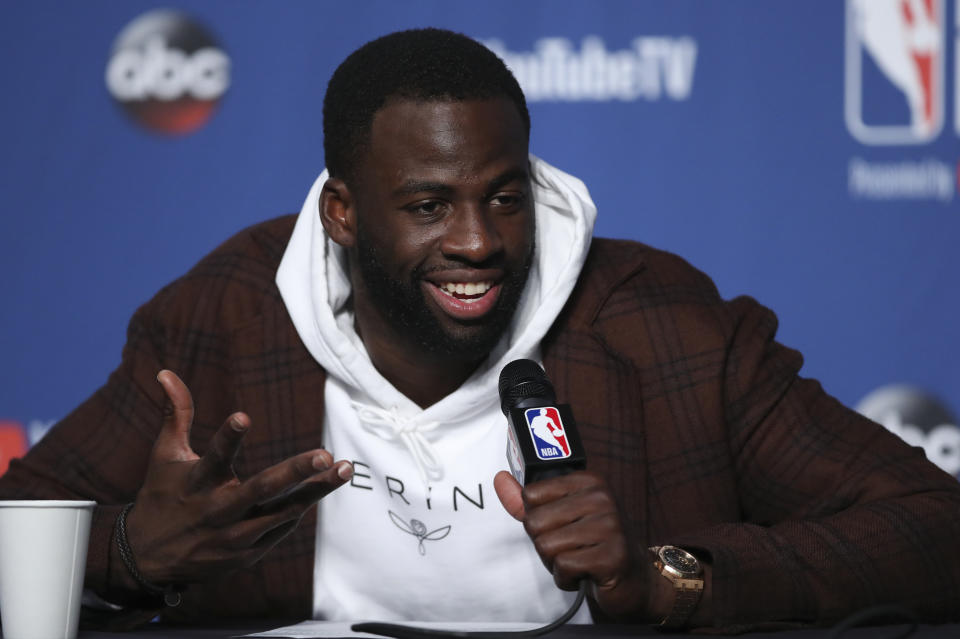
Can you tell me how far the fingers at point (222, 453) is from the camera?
112 centimetres

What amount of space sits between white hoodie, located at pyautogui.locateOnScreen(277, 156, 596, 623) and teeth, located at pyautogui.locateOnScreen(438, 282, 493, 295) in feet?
0.34

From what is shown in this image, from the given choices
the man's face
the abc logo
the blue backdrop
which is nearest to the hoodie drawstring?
the man's face

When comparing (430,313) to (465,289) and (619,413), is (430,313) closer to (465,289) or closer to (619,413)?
(465,289)

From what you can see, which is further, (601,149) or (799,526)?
(601,149)

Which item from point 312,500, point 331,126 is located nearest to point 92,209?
point 331,126

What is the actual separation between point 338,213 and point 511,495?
75 centimetres

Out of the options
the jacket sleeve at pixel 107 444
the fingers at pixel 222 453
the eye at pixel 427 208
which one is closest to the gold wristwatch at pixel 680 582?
the fingers at pixel 222 453

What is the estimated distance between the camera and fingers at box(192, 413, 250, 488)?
44.0 inches

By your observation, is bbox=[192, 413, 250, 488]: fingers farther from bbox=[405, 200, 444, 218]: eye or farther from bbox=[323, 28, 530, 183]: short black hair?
bbox=[323, 28, 530, 183]: short black hair

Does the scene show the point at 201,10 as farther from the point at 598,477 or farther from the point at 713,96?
the point at 598,477

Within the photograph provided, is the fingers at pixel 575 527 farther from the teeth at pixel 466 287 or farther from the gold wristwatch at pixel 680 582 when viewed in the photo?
the teeth at pixel 466 287

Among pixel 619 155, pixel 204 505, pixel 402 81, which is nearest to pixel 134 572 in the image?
pixel 204 505

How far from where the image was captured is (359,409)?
1.73m

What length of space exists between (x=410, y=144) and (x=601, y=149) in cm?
90
